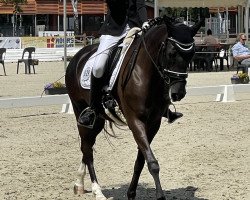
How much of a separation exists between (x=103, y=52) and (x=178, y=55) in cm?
134

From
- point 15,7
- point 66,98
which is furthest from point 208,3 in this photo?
point 15,7

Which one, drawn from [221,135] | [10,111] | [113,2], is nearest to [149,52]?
[113,2]

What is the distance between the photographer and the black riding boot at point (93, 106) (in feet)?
22.3

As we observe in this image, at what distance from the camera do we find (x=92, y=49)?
25.1ft

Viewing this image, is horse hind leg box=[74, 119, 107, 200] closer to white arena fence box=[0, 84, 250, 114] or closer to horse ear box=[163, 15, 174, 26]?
horse ear box=[163, 15, 174, 26]

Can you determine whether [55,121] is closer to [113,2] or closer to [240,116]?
[240,116]

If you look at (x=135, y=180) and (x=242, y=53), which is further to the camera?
(x=242, y=53)

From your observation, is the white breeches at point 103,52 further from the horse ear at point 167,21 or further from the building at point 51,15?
the building at point 51,15

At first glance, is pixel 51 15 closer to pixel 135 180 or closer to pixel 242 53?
pixel 242 53

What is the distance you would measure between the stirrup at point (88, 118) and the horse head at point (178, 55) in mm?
1682

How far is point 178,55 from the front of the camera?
564 centimetres

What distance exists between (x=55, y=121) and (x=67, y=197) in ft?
19.9

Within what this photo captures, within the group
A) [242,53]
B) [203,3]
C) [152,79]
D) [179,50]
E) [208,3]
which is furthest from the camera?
[208,3]

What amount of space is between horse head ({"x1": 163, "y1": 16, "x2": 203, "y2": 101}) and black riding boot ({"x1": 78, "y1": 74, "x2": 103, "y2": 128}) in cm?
128
